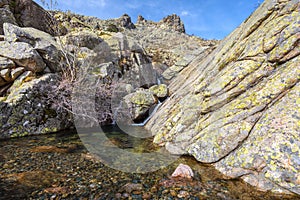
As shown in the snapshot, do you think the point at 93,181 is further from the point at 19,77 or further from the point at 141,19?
the point at 141,19

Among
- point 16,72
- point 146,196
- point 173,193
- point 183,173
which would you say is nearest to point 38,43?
point 16,72

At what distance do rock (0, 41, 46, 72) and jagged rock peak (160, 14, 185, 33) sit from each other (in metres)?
75.9

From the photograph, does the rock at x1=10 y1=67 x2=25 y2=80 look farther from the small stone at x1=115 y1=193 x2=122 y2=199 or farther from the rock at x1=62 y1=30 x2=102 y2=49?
the small stone at x1=115 y1=193 x2=122 y2=199

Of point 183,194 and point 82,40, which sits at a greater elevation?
point 82,40

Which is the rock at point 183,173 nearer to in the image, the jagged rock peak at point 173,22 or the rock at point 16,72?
the rock at point 16,72

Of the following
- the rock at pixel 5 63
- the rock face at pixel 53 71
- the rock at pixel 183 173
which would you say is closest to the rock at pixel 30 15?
the rock face at pixel 53 71

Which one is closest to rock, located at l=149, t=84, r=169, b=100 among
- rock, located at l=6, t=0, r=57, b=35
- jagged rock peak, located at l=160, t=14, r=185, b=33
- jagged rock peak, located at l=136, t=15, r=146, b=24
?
rock, located at l=6, t=0, r=57, b=35

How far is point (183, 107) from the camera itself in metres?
10.7

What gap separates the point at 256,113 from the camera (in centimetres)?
666

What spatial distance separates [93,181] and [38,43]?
502 inches

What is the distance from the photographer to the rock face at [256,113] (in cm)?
525

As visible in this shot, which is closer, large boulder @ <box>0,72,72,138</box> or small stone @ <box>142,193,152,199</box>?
small stone @ <box>142,193,152,199</box>

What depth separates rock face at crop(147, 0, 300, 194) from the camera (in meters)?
5.25

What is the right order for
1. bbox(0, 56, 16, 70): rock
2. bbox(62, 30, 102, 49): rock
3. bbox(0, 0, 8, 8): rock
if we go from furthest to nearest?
bbox(62, 30, 102, 49): rock
bbox(0, 0, 8, 8): rock
bbox(0, 56, 16, 70): rock
